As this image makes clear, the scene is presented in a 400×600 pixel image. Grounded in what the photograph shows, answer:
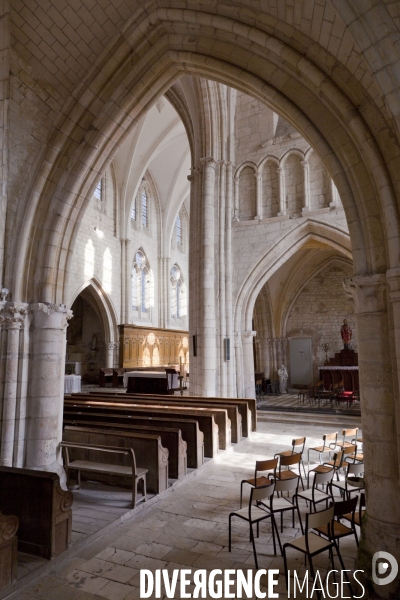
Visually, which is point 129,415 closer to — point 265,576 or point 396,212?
point 265,576

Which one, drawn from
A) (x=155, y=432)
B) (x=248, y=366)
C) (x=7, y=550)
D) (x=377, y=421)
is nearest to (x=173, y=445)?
(x=155, y=432)

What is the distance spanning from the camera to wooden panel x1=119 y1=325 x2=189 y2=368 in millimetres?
19266

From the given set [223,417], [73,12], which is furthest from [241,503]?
[73,12]

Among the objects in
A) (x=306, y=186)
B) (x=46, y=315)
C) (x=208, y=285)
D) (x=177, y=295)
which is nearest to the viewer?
(x=46, y=315)

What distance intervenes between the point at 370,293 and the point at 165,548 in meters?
3.20

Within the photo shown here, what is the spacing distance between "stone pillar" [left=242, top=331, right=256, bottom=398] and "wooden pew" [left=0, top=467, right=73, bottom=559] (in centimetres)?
987

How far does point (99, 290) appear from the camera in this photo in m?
18.8

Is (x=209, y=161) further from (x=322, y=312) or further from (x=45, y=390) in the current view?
(x=322, y=312)

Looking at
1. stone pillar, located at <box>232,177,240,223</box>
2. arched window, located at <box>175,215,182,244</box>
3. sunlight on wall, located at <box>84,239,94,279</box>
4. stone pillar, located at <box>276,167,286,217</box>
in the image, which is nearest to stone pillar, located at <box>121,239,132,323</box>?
sunlight on wall, located at <box>84,239,94,279</box>

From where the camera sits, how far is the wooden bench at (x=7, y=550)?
3154 millimetres

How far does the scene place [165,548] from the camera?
12.8 feet

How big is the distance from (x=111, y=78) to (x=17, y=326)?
392cm

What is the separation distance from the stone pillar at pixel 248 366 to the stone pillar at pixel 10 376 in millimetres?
8836

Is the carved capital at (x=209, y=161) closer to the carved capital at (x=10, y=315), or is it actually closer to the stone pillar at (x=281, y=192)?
the stone pillar at (x=281, y=192)
